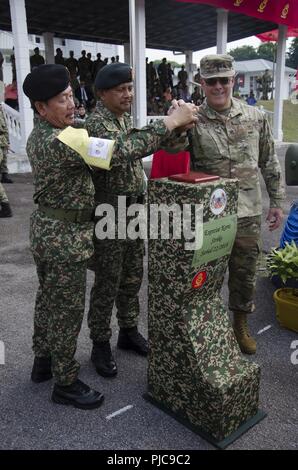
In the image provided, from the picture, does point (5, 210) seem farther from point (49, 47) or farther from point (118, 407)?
point (49, 47)

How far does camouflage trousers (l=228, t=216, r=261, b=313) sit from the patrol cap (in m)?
0.84

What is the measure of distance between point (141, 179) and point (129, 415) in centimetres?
127

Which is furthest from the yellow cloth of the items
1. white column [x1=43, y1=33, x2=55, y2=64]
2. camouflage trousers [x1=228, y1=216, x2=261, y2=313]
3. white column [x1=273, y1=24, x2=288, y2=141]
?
white column [x1=43, y1=33, x2=55, y2=64]

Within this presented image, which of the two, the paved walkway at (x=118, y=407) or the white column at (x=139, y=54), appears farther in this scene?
the white column at (x=139, y=54)

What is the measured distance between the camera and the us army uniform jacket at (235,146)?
103 inches

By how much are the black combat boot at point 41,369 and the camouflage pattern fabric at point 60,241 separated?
9.8 inches

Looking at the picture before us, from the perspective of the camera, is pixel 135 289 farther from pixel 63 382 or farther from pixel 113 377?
pixel 63 382

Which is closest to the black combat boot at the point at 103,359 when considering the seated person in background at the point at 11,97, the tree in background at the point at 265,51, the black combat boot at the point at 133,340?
the black combat boot at the point at 133,340

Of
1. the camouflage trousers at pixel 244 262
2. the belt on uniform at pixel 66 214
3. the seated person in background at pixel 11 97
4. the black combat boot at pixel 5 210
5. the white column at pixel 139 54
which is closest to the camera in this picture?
the belt on uniform at pixel 66 214

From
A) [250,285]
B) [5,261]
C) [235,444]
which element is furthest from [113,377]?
[5,261]

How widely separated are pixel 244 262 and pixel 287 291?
680 mm

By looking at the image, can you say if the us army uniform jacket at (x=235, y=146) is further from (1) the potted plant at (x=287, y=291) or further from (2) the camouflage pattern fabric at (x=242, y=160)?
(1) the potted plant at (x=287, y=291)

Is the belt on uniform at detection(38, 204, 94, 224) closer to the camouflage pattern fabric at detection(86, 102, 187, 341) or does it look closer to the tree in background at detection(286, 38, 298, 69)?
the camouflage pattern fabric at detection(86, 102, 187, 341)

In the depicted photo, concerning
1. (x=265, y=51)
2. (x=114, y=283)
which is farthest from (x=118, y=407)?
(x=265, y=51)
